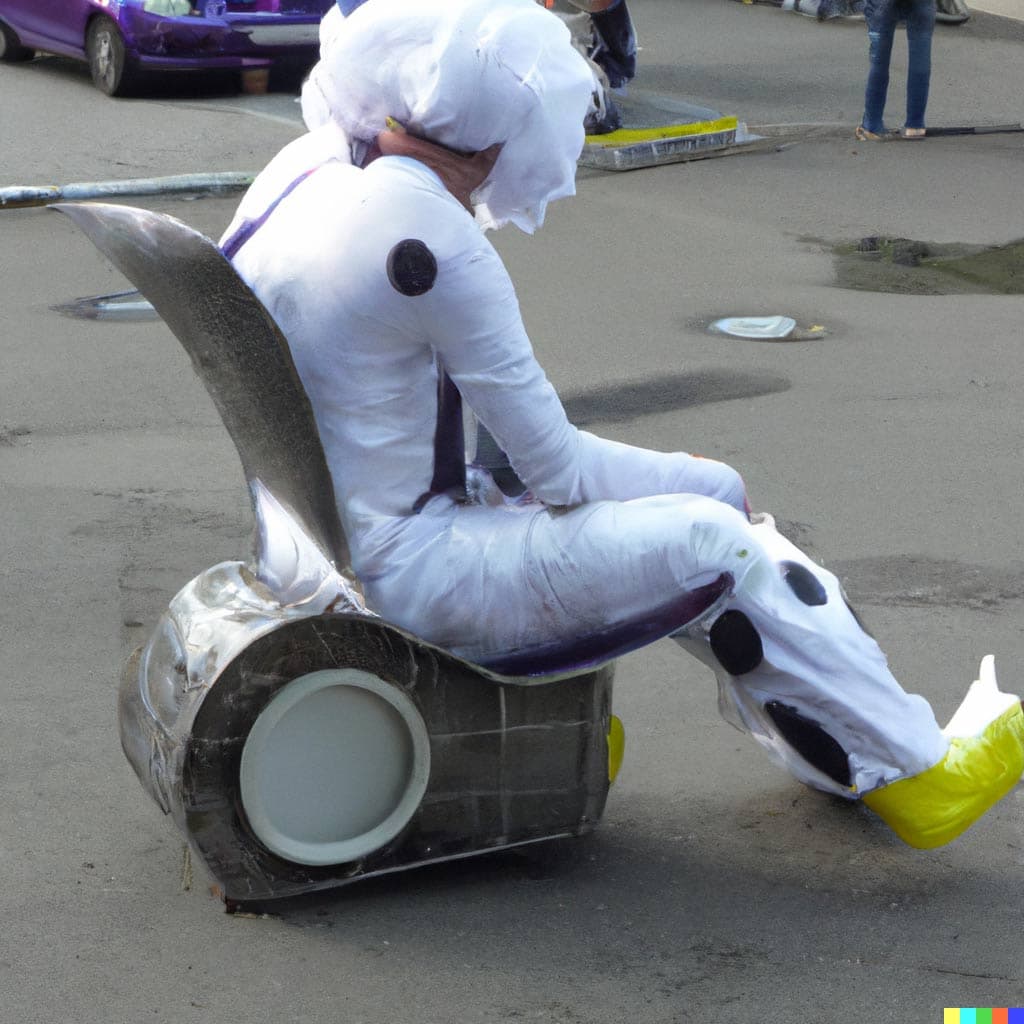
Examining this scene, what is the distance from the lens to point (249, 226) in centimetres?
298

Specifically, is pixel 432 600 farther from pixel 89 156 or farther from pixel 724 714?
pixel 89 156

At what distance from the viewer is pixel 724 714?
3307 millimetres

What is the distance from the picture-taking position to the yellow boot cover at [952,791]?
305 cm

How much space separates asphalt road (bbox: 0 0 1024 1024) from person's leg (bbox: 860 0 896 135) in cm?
89

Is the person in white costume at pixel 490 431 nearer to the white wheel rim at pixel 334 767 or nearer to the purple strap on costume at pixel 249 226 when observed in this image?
the purple strap on costume at pixel 249 226

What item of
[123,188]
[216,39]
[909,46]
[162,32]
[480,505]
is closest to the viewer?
[480,505]

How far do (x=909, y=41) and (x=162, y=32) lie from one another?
15.8ft

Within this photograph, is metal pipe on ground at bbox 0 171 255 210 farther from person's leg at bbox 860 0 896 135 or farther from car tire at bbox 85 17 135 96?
person's leg at bbox 860 0 896 135

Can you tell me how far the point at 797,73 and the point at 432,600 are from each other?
11210 millimetres

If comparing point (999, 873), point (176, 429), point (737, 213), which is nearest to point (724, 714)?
point (999, 873)

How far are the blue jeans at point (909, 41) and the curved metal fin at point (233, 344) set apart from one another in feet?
28.0

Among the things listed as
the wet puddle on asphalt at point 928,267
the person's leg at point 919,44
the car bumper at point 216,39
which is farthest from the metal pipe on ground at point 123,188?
the person's leg at point 919,44

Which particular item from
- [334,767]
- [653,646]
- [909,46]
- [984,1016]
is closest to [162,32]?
[909,46]

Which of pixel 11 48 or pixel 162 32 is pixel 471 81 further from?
pixel 11 48
